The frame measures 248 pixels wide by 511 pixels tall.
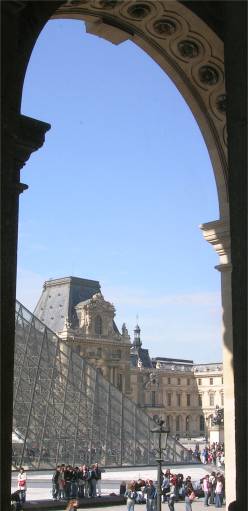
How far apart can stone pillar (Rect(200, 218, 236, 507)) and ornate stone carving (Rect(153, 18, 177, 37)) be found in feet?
5.54

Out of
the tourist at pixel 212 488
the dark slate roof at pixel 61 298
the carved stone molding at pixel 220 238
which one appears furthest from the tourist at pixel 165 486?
the dark slate roof at pixel 61 298

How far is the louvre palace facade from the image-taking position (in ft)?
267

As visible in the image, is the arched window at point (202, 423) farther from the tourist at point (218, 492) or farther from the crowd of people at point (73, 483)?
the tourist at point (218, 492)

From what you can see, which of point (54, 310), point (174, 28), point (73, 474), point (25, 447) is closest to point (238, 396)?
point (174, 28)

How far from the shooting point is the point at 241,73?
11.1ft

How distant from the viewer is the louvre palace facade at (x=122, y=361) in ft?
267

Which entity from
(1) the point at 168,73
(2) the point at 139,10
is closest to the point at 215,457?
(1) the point at 168,73

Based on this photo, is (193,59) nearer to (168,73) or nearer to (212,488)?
(168,73)

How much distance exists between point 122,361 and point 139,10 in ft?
262

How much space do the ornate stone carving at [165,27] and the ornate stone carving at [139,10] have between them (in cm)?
12

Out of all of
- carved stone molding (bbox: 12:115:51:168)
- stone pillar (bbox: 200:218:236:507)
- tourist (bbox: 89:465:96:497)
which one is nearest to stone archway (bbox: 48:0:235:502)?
stone pillar (bbox: 200:218:236:507)

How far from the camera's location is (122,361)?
8475 centimetres

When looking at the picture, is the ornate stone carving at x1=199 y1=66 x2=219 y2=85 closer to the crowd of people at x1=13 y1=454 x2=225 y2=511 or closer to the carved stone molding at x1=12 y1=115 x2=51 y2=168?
the carved stone molding at x1=12 y1=115 x2=51 y2=168

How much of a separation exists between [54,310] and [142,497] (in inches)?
2482
